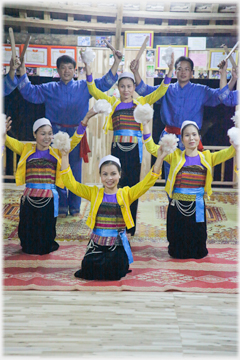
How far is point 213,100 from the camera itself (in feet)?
13.1

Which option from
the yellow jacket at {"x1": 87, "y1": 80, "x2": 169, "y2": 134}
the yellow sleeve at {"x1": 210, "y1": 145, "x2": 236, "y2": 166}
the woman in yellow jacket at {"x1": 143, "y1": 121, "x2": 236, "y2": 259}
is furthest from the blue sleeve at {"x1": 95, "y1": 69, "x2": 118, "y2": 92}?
the yellow sleeve at {"x1": 210, "y1": 145, "x2": 236, "y2": 166}

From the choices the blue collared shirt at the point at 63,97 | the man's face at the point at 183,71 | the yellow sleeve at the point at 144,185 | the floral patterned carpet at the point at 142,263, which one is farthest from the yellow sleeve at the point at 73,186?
the man's face at the point at 183,71

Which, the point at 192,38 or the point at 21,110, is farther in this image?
the point at 21,110

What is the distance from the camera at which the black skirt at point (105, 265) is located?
2.85 metres

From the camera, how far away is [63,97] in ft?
13.6

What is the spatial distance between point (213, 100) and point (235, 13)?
1865mm

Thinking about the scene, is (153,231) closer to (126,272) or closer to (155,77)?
(126,272)

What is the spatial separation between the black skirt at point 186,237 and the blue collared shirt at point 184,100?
3.43 ft

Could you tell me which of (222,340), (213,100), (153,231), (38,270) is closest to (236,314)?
(222,340)

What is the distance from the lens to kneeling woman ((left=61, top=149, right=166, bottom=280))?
9.42ft

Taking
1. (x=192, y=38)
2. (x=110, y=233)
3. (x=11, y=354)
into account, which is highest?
(x=192, y=38)

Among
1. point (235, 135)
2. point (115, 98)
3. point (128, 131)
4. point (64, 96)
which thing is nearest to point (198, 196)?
point (235, 135)

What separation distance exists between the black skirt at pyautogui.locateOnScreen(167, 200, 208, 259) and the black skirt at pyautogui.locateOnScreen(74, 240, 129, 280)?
54 cm

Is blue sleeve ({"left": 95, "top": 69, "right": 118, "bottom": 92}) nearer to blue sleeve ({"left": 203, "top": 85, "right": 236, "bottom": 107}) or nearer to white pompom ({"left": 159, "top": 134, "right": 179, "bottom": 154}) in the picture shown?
blue sleeve ({"left": 203, "top": 85, "right": 236, "bottom": 107})
